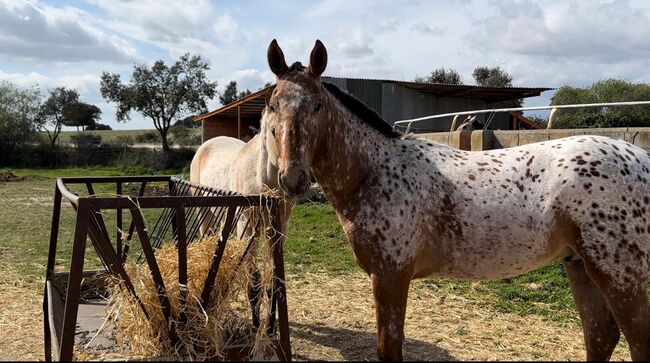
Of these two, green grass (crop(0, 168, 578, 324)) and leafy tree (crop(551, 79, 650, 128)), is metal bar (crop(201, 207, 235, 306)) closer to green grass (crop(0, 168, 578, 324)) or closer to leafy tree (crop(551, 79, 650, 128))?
green grass (crop(0, 168, 578, 324))

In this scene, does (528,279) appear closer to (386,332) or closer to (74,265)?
(386,332)

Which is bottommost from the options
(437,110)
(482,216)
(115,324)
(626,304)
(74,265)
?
(115,324)

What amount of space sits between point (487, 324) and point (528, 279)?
5.29ft

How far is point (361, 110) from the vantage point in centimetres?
341

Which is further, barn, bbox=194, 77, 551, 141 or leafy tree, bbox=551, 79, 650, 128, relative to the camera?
barn, bbox=194, 77, 551, 141

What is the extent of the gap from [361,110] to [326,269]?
422 cm

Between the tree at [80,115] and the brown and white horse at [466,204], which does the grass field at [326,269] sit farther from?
the tree at [80,115]

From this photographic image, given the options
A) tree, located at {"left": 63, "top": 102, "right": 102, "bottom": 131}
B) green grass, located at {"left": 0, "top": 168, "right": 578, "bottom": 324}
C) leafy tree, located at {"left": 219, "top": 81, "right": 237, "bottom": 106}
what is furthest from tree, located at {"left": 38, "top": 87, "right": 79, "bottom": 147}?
green grass, located at {"left": 0, "top": 168, "right": 578, "bottom": 324}

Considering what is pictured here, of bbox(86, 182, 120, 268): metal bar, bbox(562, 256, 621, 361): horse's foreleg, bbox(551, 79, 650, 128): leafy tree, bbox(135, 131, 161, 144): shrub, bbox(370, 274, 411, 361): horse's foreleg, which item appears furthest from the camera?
bbox(135, 131, 161, 144): shrub

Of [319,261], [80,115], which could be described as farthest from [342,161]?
[80,115]

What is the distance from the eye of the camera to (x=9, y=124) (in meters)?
34.0

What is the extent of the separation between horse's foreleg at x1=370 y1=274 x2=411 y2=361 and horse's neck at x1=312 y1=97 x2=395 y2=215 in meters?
0.51

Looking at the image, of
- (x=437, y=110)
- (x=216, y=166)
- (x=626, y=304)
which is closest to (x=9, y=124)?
(x=437, y=110)

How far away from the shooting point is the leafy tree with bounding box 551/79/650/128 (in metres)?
17.6
